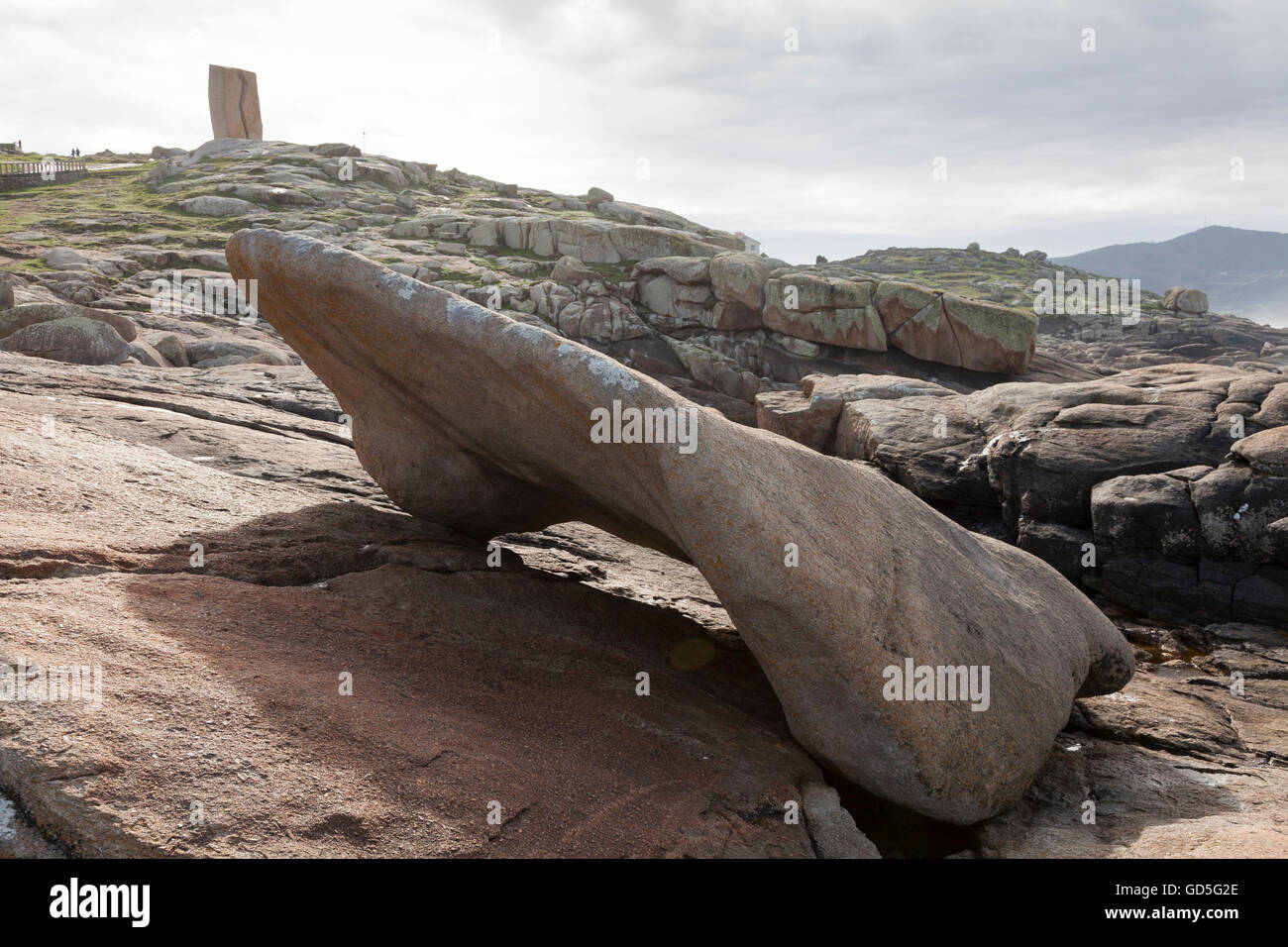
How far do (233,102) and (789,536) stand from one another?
98.4 m

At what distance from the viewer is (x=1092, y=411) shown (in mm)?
15844

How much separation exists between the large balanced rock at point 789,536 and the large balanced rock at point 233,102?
90827mm

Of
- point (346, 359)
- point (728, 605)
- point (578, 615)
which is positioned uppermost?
point (346, 359)

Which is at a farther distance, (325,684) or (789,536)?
(789,536)

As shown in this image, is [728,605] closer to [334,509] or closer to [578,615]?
[578,615]

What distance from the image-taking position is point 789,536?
20.6 ft

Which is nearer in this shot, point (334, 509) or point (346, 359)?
point (346, 359)

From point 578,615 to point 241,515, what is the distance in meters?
3.56

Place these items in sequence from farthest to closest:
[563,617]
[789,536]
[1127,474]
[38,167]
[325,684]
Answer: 1. [38,167]
2. [1127,474]
3. [563,617]
4. [789,536]
5. [325,684]

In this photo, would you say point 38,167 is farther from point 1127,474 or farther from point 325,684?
point 325,684

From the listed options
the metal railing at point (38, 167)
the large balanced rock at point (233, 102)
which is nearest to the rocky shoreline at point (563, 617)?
the metal railing at point (38, 167)

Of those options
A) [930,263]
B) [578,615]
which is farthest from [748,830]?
[930,263]

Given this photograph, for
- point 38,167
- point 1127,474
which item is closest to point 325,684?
point 1127,474

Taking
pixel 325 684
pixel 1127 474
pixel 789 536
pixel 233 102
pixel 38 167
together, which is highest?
pixel 233 102
